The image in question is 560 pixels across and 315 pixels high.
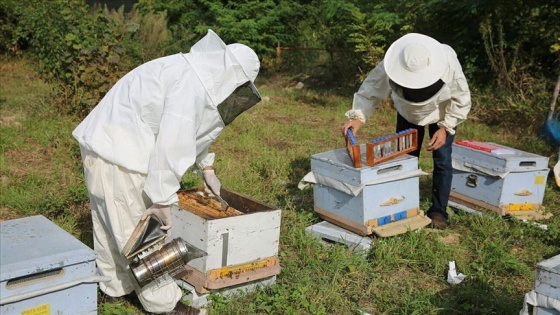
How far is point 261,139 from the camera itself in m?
6.91

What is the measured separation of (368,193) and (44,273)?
7.42ft

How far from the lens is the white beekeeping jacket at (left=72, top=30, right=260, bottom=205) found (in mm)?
2852

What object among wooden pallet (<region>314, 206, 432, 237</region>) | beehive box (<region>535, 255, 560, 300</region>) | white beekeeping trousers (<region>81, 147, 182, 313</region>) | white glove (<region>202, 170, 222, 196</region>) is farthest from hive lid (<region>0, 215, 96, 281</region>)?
wooden pallet (<region>314, 206, 432, 237</region>)

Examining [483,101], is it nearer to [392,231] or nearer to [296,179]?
[296,179]

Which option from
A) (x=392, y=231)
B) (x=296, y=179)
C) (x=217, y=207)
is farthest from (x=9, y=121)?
(x=392, y=231)

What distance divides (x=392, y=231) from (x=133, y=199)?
1936mm

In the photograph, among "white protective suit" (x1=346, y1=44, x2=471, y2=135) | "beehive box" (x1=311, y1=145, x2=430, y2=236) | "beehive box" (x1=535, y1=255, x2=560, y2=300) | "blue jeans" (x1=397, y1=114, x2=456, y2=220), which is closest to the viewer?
"beehive box" (x1=535, y1=255, x2=560, y2=300)

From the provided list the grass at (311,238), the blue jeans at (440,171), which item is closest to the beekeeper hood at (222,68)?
the grass at (311,238)

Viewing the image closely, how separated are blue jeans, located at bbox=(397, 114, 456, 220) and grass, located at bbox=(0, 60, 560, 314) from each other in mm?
209

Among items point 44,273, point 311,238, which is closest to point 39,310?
point 44,273

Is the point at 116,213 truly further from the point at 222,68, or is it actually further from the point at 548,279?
the point at 548,279

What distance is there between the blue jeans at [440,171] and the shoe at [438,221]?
3 centimetres

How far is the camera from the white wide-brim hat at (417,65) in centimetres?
401

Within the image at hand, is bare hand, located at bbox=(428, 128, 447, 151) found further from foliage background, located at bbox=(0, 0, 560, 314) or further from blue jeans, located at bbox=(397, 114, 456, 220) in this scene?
foliage background, located at bbox=(0, 0, 560, 314)
